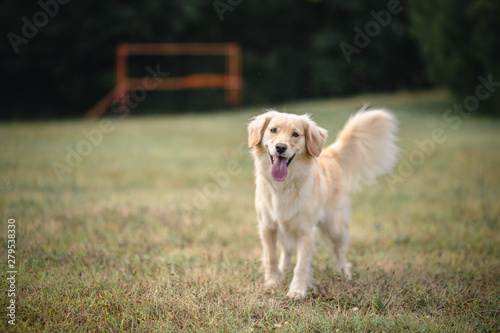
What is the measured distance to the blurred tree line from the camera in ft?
46.8

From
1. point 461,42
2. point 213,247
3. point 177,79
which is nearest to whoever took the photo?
point 213,247

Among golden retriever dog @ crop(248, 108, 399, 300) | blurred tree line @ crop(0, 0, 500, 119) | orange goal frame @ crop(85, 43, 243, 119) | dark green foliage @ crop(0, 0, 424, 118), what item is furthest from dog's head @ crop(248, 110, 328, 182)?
dark green foliage @ crop(0, 0, 424, 118)

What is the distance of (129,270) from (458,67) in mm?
13509

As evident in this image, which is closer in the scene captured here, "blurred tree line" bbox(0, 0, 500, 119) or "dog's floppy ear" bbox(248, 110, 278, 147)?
"dog's floppy ear" bbox(248, 110, 278, 147)

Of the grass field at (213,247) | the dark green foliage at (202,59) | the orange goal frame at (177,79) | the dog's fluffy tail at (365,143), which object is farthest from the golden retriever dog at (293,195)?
the dark green foliage at (202,59)

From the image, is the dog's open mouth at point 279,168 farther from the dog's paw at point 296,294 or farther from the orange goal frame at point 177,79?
the orange goal frame at point 177,79

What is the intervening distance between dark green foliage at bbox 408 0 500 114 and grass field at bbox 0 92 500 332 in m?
5.10

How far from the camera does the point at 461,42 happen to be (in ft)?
45.5

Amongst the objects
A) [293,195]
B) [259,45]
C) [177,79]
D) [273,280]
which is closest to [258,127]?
[293,195]

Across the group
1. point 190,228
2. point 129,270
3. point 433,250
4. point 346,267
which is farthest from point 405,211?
point 129,270

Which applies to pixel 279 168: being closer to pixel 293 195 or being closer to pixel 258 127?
pixel 293 195

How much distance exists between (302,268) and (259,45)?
21.0 meters

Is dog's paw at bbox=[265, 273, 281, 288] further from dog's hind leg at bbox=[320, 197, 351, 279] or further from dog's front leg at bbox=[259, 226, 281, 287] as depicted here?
dog's hind leg at bbox=[320, 197, 351, 279]

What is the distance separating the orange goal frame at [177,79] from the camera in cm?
1732
